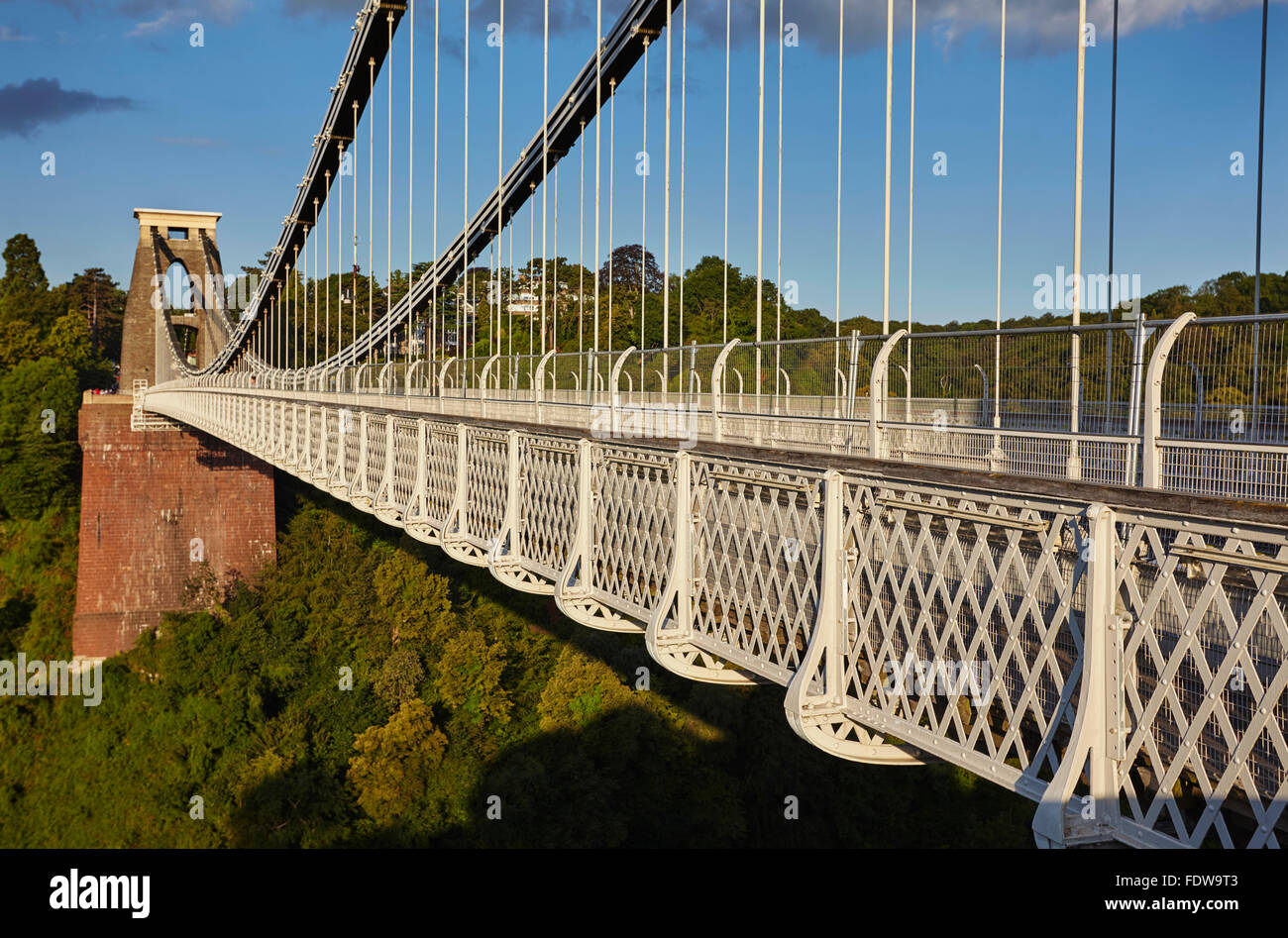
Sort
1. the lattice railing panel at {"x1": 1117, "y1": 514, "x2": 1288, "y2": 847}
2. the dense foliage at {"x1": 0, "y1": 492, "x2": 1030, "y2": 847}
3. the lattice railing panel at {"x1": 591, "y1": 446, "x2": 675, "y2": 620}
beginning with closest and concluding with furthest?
the lattice railing panel at {"x1": 1117, "y1": 514, "x2": 1288, "y2": 847}
the lattice railing panel at {"x1": 591, "y1": 446, "x2": 675, "y2": 620}
the dense foliage at {"x1": 0, "y1": 492, "x2": 1030, "y2": 847}

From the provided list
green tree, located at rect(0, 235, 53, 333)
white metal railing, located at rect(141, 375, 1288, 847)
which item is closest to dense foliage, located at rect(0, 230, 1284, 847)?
white metal railing, located at rect(141, 375, 1288, 847)

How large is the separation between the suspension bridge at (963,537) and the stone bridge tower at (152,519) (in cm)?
2496

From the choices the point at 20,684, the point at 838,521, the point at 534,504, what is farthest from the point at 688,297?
the point at 838,521

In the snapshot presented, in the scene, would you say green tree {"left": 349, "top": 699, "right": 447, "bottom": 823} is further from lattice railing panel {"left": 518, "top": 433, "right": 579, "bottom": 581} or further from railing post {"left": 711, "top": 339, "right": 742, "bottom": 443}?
railing post {"left": 711, "top": 339, "right": 742, "bottom": 443}

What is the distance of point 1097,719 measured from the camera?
145 inches

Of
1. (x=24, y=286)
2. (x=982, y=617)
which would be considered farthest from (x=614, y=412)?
(x=24, y=286)

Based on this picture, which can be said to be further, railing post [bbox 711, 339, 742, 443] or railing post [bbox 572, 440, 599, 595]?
railing post [bbox 711, 339, 742, 443]

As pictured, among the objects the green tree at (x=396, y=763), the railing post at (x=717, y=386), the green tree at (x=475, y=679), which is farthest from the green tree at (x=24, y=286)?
the railing post at (x=717, y=386)

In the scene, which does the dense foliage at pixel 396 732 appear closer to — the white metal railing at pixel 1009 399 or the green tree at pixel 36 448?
the green tree at pixel 36 448

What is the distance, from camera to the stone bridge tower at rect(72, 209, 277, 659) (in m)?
34.6

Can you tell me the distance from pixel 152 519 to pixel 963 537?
35.9 metres

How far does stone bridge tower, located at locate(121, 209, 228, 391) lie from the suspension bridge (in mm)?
40029

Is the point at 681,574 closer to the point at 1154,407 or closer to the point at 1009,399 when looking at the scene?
the point at 1154,407

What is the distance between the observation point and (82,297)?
8194cm
